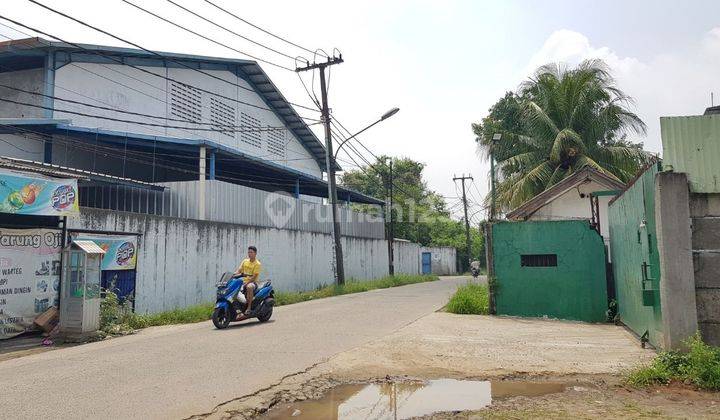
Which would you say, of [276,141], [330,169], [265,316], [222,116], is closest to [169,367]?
[265,316]

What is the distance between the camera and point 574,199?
689 inches

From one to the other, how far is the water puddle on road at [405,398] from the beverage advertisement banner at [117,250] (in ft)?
27.0

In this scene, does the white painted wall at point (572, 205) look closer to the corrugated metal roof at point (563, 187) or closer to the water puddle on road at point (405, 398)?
the corrugated metal roof at point (563, 187)

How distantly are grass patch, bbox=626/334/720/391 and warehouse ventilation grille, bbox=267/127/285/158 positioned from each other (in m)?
24.9

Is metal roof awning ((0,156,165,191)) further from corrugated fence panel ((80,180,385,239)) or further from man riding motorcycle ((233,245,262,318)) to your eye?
man riding motorcycle ((233,245,262,318))

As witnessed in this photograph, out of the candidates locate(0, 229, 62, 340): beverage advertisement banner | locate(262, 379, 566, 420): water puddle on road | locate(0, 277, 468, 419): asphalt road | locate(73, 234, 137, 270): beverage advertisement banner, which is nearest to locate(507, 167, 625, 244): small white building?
locate(0, 277, 468, 419): asphalt road

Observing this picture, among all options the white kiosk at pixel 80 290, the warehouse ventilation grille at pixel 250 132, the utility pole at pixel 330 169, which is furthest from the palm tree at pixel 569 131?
the white kiosk at pixel 80 290

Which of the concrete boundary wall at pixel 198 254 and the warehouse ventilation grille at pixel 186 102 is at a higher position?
the warehouse ventilation grille at pixel 186 102

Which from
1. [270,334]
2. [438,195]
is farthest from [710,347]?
[438,195]

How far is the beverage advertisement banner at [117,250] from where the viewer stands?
12.0m

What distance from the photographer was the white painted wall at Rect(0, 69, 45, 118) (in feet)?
65.9

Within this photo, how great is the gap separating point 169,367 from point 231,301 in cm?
380

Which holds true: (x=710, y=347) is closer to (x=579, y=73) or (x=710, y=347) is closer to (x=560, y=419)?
(x=560, y=419)

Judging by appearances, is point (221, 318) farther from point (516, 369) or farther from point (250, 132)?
Result: point (250, 132)
